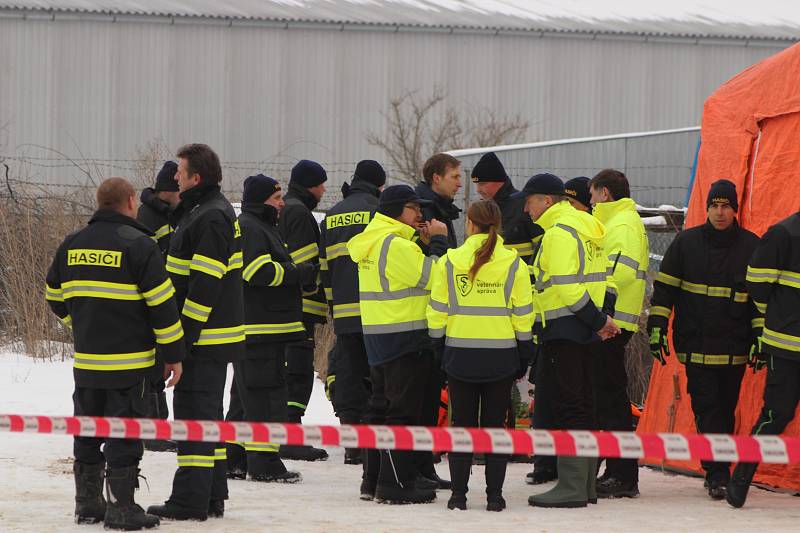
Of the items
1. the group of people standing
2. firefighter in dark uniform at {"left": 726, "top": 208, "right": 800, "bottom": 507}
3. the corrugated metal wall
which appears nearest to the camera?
the group of people standing

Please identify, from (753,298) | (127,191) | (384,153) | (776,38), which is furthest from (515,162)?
(776,38)

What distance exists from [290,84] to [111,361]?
24.8 m

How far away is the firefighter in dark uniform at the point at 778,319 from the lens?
7.61 m

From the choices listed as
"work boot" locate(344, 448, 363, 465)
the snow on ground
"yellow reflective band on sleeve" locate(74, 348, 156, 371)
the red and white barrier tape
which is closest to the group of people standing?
"yellow reflective band on sleeve" locate(74, 348, 156, 371)

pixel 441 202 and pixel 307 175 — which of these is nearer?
pixel 441 202

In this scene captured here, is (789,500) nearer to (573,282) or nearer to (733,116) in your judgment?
(573,282)

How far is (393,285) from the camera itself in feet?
25.5

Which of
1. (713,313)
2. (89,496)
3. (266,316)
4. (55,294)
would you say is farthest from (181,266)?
(713,313)

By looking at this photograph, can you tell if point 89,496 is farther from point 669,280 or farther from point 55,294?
point 669,280

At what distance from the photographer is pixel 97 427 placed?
21.0ft

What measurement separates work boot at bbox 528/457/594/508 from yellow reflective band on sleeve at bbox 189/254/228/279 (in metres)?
2.27

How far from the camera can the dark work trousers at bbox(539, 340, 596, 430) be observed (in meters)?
7.81

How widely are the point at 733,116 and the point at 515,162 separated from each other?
17.2ft

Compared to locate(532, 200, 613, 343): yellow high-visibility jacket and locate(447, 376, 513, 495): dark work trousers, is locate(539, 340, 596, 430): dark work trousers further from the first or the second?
locate(447, 376, 513, 495): dark work trousers
